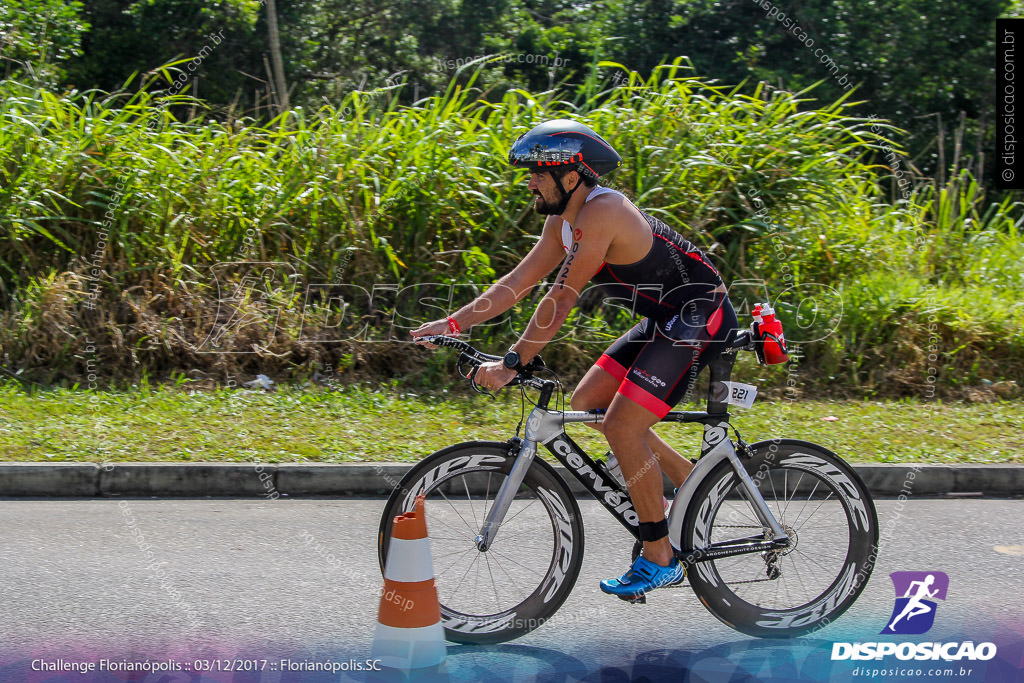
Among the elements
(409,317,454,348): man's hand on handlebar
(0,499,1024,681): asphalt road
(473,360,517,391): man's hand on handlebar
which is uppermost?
(409,317,454,348): man's hand on handlebar

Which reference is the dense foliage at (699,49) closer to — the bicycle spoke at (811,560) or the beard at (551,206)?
the beard at (551,206)

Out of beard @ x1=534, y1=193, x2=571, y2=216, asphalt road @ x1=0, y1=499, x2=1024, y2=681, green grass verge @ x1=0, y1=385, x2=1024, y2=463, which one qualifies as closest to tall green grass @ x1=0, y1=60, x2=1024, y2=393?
green grass verge @ x1=0, y1=385, x2=1024, y2=463

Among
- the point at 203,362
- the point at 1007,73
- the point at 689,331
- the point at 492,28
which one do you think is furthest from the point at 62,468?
the point at 492,28

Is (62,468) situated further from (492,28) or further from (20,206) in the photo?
(492,28)

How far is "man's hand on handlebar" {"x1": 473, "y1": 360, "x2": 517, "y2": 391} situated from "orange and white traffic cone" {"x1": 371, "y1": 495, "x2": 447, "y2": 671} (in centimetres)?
56

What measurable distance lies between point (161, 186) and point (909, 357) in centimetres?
734

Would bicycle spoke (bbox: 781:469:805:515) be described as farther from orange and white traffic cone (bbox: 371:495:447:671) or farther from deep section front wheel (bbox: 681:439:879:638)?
orange and white traffic cone (bbox: 371:495:447:671)

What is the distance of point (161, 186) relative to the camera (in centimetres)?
962

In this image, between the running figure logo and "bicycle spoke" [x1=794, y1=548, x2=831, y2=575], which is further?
the running figure logo

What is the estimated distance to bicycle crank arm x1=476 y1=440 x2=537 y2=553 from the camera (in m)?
3.90

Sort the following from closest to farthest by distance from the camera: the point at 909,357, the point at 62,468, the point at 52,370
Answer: the point at 62,468 → the point at 52,370 → the point at 909,357

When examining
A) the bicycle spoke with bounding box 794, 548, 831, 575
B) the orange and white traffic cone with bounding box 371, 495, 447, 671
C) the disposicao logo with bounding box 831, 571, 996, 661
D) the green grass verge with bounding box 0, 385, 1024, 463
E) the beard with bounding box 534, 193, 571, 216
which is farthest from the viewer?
the green grass verge with bounding box 0, 385, 1024, 463

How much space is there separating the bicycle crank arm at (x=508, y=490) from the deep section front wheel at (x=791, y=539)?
0.68 meters

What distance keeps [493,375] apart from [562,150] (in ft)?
2.90
